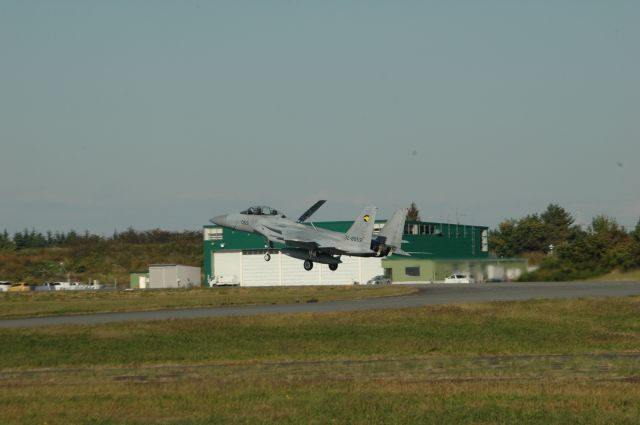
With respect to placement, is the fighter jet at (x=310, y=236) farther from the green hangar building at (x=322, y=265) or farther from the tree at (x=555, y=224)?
the tree at (x=555, y=224)

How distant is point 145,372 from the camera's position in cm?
3328

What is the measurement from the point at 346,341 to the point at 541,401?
1818cm

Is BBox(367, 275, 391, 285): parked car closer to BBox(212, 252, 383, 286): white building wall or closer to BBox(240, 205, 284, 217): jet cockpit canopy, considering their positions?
BBox(212, 252, 383, 286): white building wall

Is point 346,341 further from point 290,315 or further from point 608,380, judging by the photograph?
point 608,380

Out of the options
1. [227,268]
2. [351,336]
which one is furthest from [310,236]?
[227,268]

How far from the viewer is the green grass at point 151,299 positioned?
6606cm

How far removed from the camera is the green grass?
66.1 m

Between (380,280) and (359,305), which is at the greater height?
(380,280)

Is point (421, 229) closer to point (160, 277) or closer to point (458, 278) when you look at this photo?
point (458, 278)

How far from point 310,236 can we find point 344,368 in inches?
1119

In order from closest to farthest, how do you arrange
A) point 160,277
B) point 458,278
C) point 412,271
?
point 458,278
point 412,271
point 160,277

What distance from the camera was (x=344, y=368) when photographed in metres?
33.0

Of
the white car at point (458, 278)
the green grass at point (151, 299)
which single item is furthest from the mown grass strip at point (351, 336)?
the white car at point (458, 278)

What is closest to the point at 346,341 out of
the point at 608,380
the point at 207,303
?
the point at 608,380
